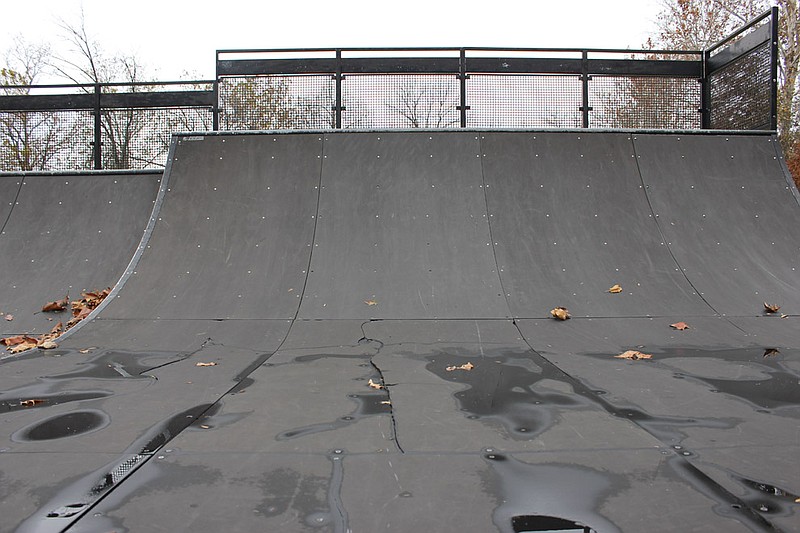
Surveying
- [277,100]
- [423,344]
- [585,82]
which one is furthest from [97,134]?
[585,82]

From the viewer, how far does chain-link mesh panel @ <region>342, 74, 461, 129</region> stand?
26.6ft

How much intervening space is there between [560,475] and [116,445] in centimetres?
212

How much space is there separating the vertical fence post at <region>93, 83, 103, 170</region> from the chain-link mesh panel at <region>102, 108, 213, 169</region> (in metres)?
0.09

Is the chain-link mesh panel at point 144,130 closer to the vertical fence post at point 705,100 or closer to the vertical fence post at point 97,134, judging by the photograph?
the vertical fence post at point 97,134

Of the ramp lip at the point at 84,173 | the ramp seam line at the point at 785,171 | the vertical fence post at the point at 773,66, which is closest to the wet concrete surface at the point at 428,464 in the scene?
the ramp lip at the point at 84,173

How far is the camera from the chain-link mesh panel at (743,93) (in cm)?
780

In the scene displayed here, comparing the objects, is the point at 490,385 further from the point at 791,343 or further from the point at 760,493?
the point at 791,343

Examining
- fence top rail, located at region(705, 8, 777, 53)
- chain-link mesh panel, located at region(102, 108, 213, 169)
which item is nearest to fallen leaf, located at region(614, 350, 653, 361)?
fence top rail, located at region(705, 8, 777, 53)

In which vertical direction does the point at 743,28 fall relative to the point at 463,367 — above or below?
above

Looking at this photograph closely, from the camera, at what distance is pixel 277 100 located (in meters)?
8.38

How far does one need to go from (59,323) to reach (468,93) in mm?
6211

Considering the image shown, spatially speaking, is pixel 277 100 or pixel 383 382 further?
pixel 277 100

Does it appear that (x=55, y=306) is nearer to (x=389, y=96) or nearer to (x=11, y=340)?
(x=11, y=340)

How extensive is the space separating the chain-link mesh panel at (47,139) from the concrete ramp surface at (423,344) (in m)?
0.81
